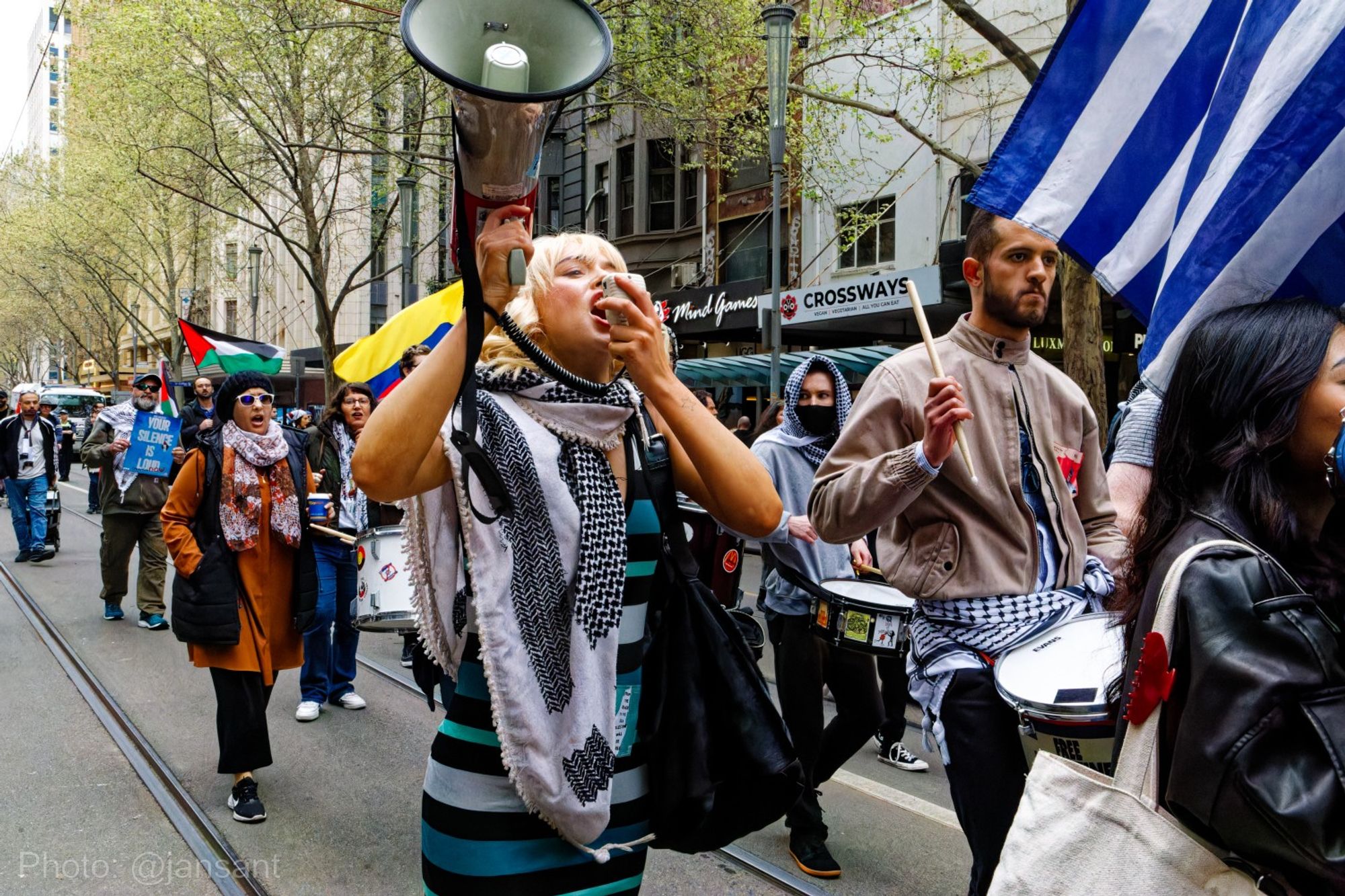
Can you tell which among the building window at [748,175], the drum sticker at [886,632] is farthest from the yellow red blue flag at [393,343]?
the building window at [748,175]

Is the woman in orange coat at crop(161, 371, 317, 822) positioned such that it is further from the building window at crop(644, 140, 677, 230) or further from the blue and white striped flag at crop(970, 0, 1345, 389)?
the building window at crop(644, 140, 677, 230)

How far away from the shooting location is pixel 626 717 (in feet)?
6.71

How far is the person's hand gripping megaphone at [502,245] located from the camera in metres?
1.62

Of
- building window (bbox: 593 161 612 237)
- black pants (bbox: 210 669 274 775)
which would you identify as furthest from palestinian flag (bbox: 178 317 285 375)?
building window (bbox: 593 161 612 237)

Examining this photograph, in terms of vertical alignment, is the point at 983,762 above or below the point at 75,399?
above

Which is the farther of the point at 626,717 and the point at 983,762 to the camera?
the point at 983,762

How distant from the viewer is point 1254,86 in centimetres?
175

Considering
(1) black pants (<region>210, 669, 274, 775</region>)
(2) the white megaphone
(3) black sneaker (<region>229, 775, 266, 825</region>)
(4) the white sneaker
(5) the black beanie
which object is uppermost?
(2) the white megaphone

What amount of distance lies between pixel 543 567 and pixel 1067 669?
1119 mm

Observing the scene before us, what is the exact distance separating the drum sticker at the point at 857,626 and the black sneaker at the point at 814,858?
855 mm

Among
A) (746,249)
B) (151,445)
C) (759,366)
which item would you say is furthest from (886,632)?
(746,249)

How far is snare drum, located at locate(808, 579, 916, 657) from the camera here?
3693 millimetres

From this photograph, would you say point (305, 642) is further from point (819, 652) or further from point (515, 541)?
point (515, 541)

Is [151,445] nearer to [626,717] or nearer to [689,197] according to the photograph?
[626,717]
